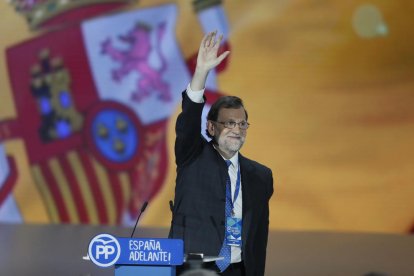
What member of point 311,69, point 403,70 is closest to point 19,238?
point 311,69

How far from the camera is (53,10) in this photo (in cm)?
714

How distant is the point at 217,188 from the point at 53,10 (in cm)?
491

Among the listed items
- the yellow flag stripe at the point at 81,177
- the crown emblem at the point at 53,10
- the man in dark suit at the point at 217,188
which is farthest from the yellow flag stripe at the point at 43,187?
the man in dark suit at the point at 217,188

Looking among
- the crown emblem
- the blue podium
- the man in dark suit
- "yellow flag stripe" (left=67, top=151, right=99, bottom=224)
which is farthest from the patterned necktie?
the crown emblem

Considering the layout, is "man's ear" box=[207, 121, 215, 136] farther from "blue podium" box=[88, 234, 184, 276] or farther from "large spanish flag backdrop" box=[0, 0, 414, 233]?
"large spanish flag backdrop" box=[0, 0, 414, 233]

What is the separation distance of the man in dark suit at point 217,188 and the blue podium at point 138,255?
14.9 inches

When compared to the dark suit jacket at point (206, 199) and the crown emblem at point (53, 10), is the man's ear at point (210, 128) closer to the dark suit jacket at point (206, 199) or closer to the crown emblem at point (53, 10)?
the dark suit jacket at point (206, 199)

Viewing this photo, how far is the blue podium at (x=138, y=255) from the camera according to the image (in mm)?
2129

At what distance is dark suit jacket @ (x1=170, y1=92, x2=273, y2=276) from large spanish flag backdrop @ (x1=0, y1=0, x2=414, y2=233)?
4324 millimetres

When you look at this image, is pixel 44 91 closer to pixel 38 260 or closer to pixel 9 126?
pixel 9 126

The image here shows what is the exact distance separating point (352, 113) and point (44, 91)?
8.37 feet

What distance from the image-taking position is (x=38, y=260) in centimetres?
557

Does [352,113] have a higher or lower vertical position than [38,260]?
higher

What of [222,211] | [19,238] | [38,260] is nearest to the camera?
[222,211]
